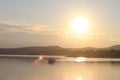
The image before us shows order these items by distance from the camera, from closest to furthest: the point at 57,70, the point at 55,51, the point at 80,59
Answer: the point at 57,70 < the point at 55,51 < the point at 80,59

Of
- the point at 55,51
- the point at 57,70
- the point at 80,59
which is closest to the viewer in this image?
the point at 57,70

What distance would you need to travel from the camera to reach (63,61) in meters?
4.89

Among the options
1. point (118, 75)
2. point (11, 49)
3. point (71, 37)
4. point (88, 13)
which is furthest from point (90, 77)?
point (11, 49)

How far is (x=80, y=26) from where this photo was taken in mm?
4285

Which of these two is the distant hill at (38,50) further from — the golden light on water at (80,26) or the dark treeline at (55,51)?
the golden light on water at (80,26)

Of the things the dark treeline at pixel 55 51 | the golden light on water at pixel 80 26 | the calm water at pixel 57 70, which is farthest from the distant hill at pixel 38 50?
the golden light on water at pixel 80 26

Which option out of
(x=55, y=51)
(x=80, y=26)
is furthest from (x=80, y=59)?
(x=80, y=26)

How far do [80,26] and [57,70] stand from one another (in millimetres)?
736

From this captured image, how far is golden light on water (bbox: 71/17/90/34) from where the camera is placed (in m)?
4.26

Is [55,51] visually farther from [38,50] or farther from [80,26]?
[80,26]

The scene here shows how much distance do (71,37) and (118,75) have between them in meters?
0.87

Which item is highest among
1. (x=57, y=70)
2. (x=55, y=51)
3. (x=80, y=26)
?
(x=80, y=26)

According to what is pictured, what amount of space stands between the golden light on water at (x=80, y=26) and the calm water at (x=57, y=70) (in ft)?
1.94

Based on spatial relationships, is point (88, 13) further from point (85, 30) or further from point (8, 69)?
point (8, 69)
